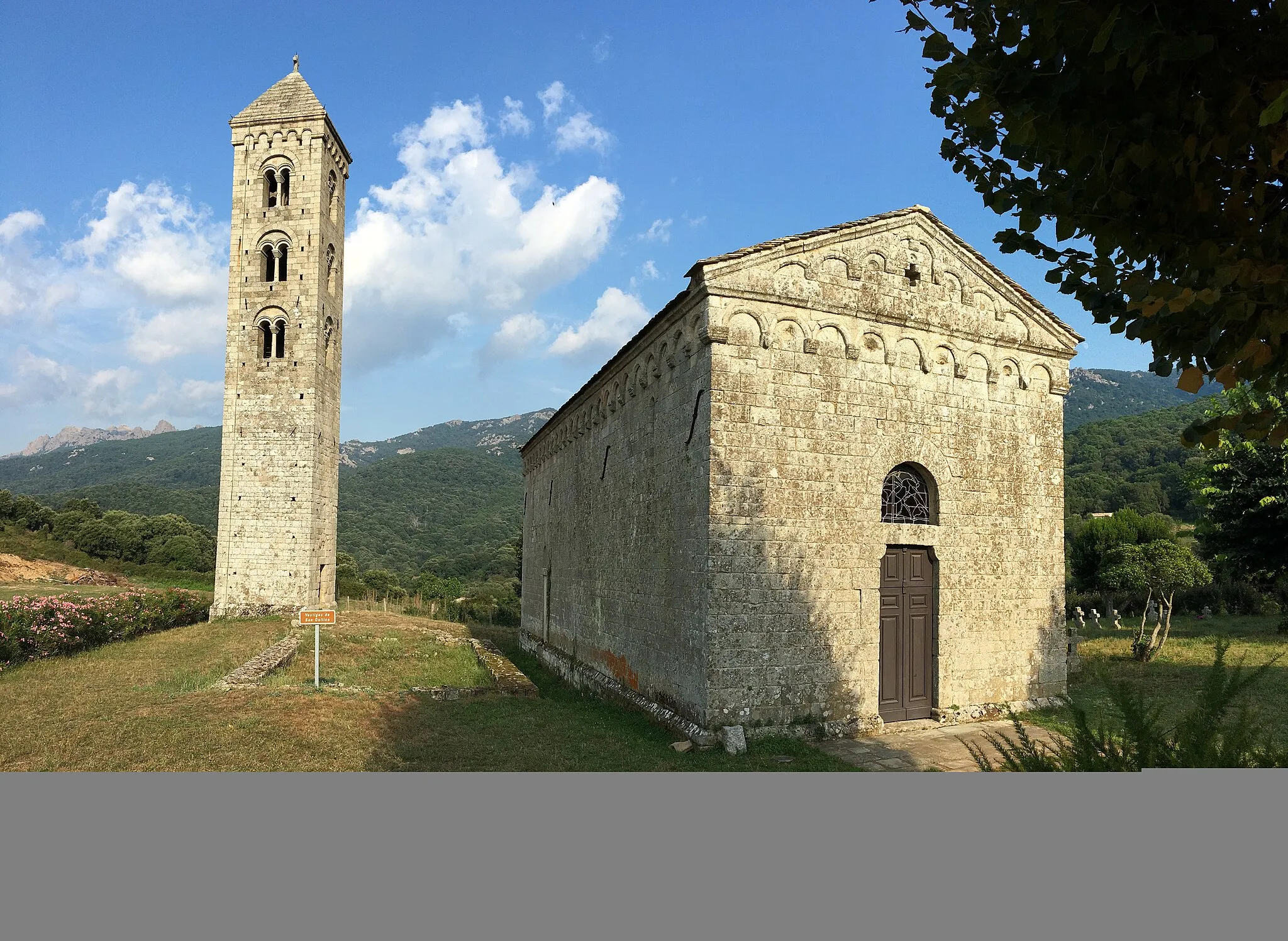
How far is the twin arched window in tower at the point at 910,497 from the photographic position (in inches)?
420

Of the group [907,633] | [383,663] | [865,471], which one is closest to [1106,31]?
[865,471]

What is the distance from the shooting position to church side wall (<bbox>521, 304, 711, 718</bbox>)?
977 centimetres

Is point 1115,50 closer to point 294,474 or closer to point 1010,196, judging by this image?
point 1010,196

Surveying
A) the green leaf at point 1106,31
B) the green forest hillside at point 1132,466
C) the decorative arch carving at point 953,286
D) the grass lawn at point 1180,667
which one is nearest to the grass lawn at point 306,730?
the grass lawn at point 1180,667

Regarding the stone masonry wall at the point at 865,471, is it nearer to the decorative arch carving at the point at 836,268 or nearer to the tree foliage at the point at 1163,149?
the decorative arch carving at the point at 836,268

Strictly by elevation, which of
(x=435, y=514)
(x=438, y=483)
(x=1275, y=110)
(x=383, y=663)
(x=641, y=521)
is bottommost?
(x=383, y=663)

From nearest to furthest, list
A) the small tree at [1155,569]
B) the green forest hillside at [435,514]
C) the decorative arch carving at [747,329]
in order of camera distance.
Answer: the decorative arch carving at [747,329] → the small tree at [1155,569] → the green forest hillside at [435,514]

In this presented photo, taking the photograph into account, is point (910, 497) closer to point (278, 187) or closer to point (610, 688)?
point (610, 688)

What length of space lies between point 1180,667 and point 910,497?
32.7 feet

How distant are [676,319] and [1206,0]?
298 inches

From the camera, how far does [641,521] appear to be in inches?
467

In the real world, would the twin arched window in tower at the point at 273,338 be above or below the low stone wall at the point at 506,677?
above

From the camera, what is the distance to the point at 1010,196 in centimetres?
425

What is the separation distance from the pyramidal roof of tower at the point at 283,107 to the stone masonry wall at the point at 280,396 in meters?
0.23
